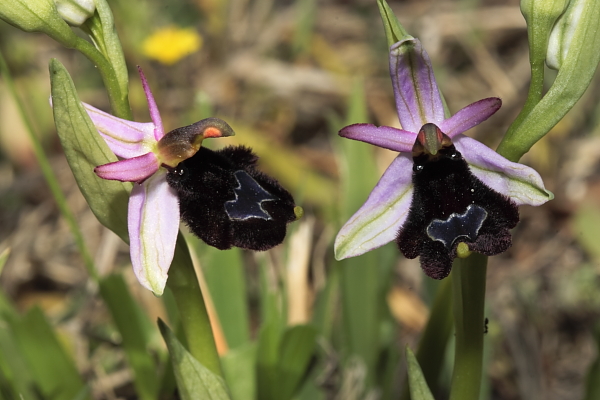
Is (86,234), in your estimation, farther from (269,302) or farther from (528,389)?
(528,389)

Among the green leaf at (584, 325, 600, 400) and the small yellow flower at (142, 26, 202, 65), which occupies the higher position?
the small yellow flower at (142, 26, 202, 65)

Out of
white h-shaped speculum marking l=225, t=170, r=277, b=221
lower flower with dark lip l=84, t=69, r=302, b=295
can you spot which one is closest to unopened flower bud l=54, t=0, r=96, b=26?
lower flower with dark lip l=84, t=69, r=302, b=295

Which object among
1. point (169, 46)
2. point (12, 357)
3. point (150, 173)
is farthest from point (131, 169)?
point (169, 46)

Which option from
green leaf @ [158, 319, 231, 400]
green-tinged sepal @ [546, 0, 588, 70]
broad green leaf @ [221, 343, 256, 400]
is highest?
green-tinged sepal @ [546, 0, 588, 70]

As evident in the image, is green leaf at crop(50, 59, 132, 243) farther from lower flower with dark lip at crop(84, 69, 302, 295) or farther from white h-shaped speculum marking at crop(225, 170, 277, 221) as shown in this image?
white h-shaped speculum marking at crop(225, 170, 277, 221)

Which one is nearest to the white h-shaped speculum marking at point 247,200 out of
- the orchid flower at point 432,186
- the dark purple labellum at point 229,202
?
the dark purple labellum at point 229,202

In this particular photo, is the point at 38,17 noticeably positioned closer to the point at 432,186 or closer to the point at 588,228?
the point at 432,186

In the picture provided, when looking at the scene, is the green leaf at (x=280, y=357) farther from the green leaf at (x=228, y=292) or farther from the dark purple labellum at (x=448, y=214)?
the dark purple labellum at (x=448, y=214)
